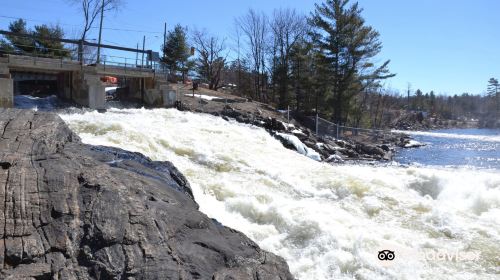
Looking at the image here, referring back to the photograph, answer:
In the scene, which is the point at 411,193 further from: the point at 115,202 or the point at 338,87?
the point at 338,87

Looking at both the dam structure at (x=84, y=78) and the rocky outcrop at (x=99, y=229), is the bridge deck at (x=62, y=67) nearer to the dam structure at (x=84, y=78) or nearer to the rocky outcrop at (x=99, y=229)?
the dam structure at (x=84, y=78)

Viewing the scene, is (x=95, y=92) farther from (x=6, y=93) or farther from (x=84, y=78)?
(x=6, y=93)

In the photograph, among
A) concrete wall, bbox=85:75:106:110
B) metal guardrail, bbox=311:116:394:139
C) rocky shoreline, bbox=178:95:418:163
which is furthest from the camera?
metal guardrail, bbox=311:116:394:139

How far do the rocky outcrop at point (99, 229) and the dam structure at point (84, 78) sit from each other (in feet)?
41.6

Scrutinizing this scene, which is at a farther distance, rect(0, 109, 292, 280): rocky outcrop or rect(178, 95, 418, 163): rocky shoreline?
rect(178, 95, 418, 163): rocky shoreline

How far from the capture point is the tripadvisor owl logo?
645 centimetres

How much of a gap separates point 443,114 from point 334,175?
10327 centimetres

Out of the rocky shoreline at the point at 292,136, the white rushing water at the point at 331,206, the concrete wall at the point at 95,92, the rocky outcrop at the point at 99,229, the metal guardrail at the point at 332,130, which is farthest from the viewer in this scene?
the metal guardrail at the point at 332,130

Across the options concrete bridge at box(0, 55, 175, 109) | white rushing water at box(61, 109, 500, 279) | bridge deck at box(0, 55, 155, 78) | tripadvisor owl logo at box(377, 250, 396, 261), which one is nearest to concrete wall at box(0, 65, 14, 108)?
concrete bridge at box(0, 55, 175, 109)

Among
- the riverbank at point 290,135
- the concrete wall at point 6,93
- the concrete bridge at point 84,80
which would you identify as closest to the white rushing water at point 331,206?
the concrete wall at point 6,93

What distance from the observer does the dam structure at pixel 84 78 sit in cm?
1647

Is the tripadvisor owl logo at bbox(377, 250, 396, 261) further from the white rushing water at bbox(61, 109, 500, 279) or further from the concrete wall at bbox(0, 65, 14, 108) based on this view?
the concrete wall at bbox(0, 65, 14, 108)

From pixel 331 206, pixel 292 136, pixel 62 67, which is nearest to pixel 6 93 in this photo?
pixel 62 67

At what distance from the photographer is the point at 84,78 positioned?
1850 centimetres
